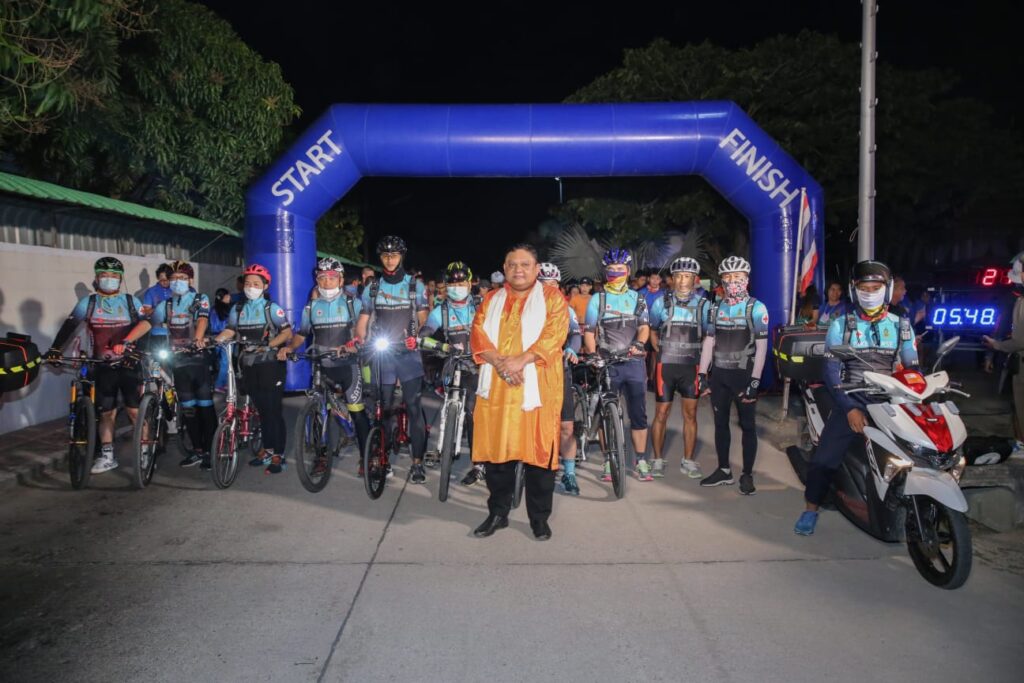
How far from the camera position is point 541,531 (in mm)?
5078

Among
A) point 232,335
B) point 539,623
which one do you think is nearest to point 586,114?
point 232,335

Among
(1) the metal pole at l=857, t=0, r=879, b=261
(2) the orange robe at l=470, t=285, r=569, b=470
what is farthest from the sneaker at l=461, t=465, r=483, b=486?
(1) the metal pole at l=857, t=0, r=879, b=261

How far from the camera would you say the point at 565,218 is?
22.2 meters

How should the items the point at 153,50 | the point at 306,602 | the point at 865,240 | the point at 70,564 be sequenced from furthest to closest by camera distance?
the point at 153,50 → the point at 865,240 → the point at 70,564 → the point at 306,602

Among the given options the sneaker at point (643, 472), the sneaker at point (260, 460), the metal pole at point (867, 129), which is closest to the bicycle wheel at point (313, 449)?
the sneaker at point (260, 460)

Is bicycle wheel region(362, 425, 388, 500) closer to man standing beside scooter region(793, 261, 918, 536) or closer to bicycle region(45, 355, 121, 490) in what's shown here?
bicycle region(45, 355, 121, 490)

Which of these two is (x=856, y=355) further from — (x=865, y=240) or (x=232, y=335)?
(x=232, y=335)

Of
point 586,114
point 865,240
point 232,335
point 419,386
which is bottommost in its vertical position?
point 419,386

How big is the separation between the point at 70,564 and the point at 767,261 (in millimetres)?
10209

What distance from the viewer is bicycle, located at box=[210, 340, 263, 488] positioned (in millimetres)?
6277

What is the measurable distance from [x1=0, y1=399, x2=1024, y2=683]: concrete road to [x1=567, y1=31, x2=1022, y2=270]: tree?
577 inches

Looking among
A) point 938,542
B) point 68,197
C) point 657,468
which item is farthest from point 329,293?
point 938,542

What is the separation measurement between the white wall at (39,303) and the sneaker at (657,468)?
21.9 feet

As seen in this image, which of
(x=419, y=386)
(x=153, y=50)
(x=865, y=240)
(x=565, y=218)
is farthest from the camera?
(x=565, y=218)
